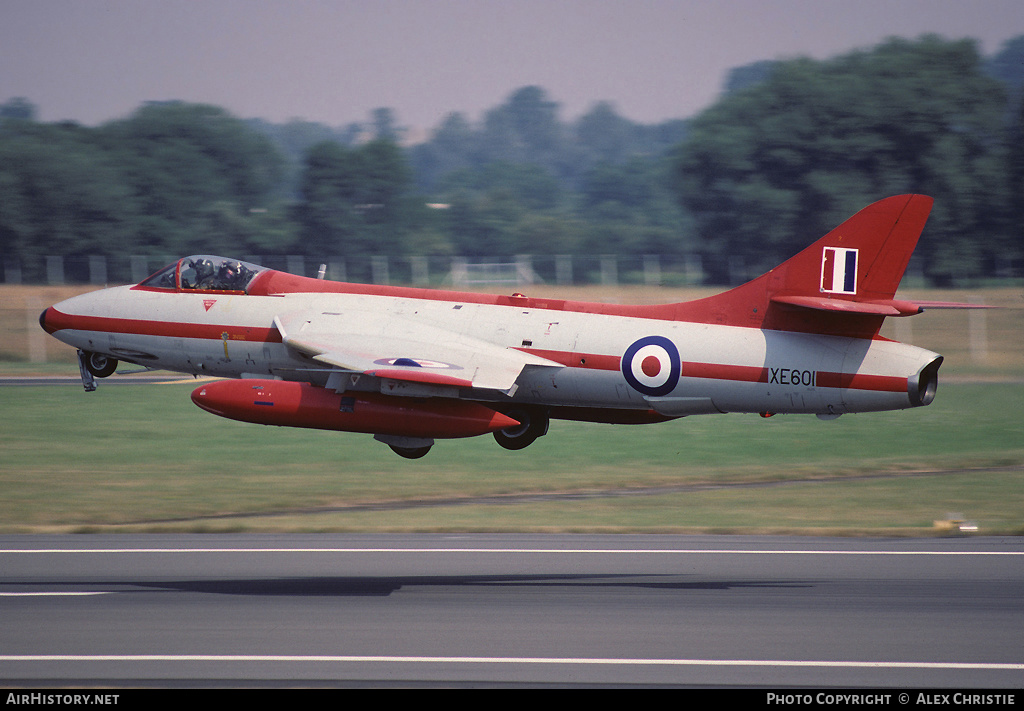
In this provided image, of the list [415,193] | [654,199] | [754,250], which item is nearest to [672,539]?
[754,250]

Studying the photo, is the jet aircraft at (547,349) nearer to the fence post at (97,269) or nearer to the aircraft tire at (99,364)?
the aircraft tire at (99,364)

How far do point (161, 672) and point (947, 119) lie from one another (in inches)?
2388

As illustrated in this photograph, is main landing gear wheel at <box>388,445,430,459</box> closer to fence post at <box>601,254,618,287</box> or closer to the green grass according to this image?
the green grass

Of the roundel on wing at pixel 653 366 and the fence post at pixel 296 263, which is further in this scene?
the fence post at pixel 296 263

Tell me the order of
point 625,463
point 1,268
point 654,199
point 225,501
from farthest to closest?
point 654,199 → point 1,268 → point 625,463 → point 225,501

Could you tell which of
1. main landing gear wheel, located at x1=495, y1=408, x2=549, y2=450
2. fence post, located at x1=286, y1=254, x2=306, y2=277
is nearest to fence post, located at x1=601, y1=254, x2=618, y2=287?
fence post, located at x1=286, y1=254, x2=306, y2=277

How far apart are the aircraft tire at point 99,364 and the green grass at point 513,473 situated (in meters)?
4.32

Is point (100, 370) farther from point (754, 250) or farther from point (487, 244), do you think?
point (487, 244)

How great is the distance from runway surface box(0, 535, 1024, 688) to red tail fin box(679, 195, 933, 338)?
15.4 ft

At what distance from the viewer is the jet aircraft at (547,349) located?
16266 mm

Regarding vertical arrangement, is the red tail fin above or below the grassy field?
above

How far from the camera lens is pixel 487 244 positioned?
84.9 metres

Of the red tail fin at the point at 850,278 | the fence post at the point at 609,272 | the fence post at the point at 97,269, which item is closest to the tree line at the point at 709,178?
the fence post at the point at 97,269

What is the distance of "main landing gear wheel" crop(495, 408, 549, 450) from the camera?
18953mm
